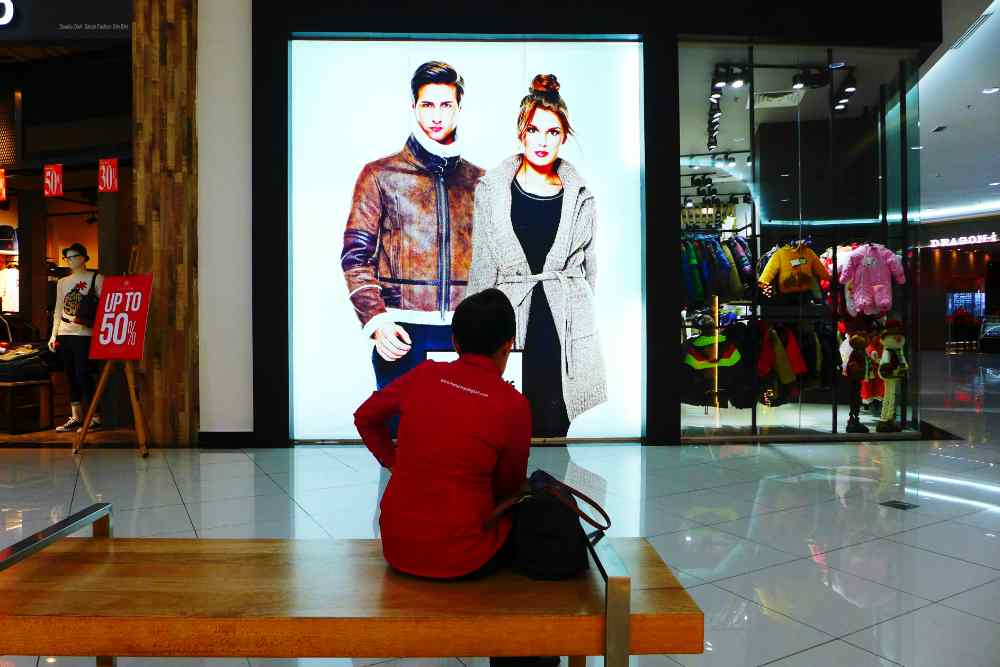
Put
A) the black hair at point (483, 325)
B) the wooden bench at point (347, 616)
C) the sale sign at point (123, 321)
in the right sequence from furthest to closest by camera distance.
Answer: the sale sign at point (123, 321)
the black hair at point (483, 325)
the wooden bench at point (347, 616)

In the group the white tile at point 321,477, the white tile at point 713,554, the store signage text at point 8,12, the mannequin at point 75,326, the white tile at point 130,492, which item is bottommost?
the white tile at point 321,477

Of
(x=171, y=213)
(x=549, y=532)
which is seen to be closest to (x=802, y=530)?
(x=549, y=532)

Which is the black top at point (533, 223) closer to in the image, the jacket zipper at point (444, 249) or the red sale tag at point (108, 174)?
the jacket zipper at point (444, 249)

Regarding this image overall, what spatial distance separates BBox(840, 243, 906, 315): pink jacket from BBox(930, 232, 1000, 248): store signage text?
52.3 feet

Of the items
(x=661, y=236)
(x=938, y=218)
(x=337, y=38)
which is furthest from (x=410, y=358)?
(x=938, y=218)

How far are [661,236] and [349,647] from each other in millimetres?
4625

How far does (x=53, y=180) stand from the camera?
652cm

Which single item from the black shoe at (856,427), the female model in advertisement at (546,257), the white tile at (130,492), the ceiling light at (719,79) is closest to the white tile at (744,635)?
the white tile at (130,492)

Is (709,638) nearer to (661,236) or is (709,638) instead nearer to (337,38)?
(661,236)

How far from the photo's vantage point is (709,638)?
2.08 m

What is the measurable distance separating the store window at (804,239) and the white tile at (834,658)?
371 cm

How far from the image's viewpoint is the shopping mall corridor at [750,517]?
2.11 m

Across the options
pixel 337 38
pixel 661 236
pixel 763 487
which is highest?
pixel 337 38

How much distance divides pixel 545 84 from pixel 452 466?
4.67m
